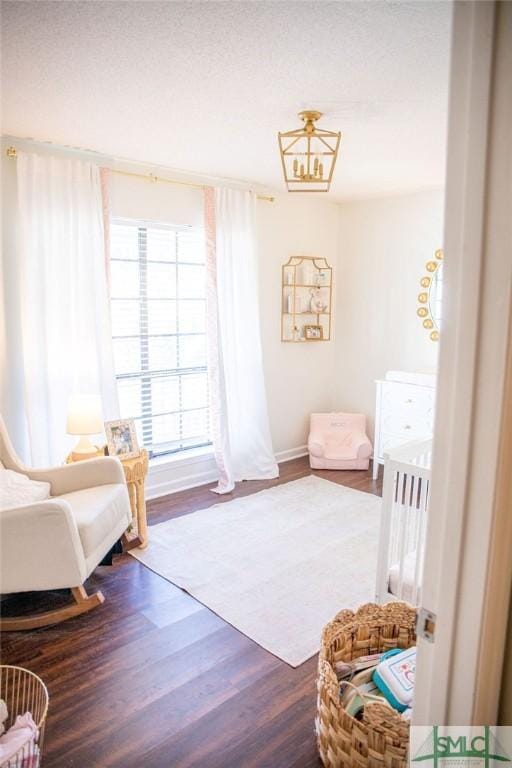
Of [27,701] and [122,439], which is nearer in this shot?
[27,701]

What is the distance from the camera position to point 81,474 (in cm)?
294

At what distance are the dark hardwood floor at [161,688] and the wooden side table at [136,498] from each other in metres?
0.43

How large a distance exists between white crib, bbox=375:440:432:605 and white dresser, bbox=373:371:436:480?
5.65 ft

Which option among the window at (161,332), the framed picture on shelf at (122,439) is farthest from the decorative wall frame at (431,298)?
the framed picture on shelf at (122,439)

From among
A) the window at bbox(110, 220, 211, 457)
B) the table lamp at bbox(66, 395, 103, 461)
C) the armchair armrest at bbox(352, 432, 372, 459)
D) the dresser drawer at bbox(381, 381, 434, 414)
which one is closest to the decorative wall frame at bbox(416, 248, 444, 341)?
the dresser drawer at bbox(381, 381, 434, 414)

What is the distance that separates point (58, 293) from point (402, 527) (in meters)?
2.52

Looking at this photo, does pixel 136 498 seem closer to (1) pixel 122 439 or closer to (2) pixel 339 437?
(1) pixel 122 439

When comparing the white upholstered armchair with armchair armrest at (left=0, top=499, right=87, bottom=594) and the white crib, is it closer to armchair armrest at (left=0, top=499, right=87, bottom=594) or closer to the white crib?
armchair armrest at (left=0, top=499, right=87, bottom=594)

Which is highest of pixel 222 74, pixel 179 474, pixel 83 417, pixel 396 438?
pixel 222 74

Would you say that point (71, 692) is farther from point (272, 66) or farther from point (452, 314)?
point (272, 66)

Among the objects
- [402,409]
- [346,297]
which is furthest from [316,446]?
[346,297]

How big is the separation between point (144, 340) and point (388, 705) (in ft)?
10.1

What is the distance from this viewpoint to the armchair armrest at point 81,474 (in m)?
2.91

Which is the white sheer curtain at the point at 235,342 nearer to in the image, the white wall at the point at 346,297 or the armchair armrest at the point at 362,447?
the white wall at the point at 346,297
